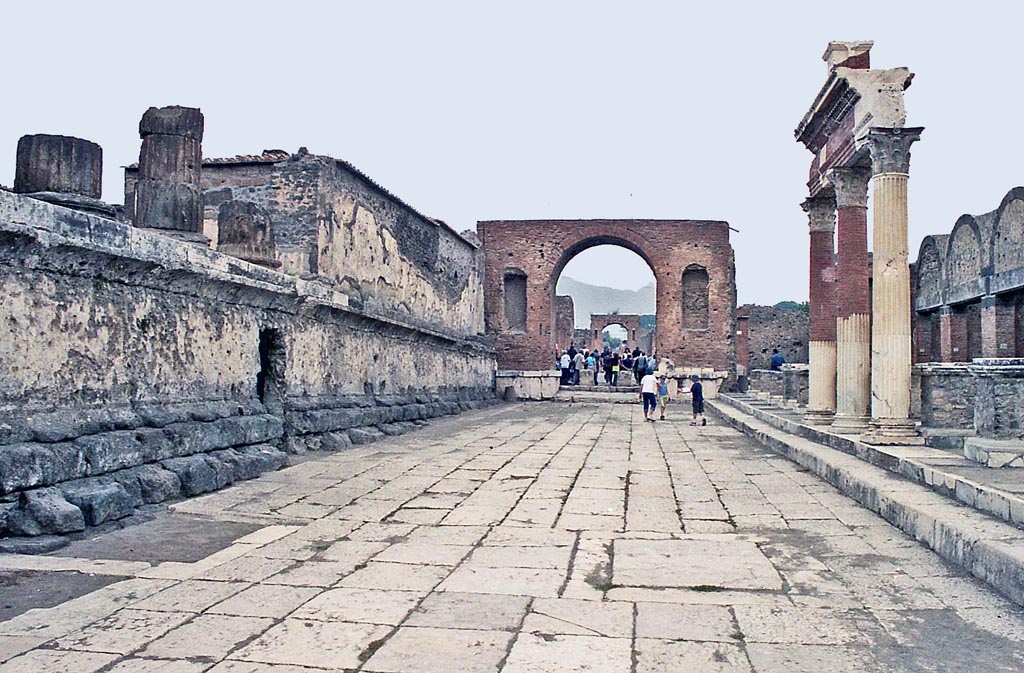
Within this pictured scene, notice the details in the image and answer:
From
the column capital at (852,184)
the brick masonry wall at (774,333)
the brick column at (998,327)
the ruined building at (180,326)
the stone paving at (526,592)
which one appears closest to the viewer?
the stone paving at (526,592)

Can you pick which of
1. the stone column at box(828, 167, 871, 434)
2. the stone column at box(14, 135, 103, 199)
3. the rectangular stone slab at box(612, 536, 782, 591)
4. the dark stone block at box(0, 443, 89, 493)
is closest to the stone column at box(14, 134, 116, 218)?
the stone column at box(14, 135, 103, 199)

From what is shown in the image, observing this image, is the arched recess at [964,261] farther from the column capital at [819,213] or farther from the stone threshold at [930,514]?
the stone threshold at [930,514]

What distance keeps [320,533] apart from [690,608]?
249 centimetres

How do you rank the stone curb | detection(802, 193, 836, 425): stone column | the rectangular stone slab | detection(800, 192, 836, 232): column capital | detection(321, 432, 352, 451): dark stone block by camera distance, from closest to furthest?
the rectangular stone slab → the stone curb → detection(321, 432, 352, 451): dark stone block → detection(802, 193, 836, 425): stone column → detection(800, 192, 836, 232): column capital

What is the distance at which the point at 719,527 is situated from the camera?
5.73m

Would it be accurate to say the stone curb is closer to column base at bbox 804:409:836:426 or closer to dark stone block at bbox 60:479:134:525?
column base at bbox 804:409:836:426

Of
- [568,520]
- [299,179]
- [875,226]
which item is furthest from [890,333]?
[299,179]

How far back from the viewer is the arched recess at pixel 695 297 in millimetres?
27047

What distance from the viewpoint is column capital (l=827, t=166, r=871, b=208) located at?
11141mm

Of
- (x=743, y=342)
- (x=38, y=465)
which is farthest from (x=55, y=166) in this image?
(x=743, y=342)

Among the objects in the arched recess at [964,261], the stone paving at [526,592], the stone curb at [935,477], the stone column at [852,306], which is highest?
the arched recess at [964,261]

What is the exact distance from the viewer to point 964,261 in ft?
74.7

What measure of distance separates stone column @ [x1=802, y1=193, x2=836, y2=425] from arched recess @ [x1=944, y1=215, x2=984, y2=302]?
10.5 m

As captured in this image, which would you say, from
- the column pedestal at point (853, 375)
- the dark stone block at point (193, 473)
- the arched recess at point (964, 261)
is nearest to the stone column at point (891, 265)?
the column pedestal at point (853, 375)
